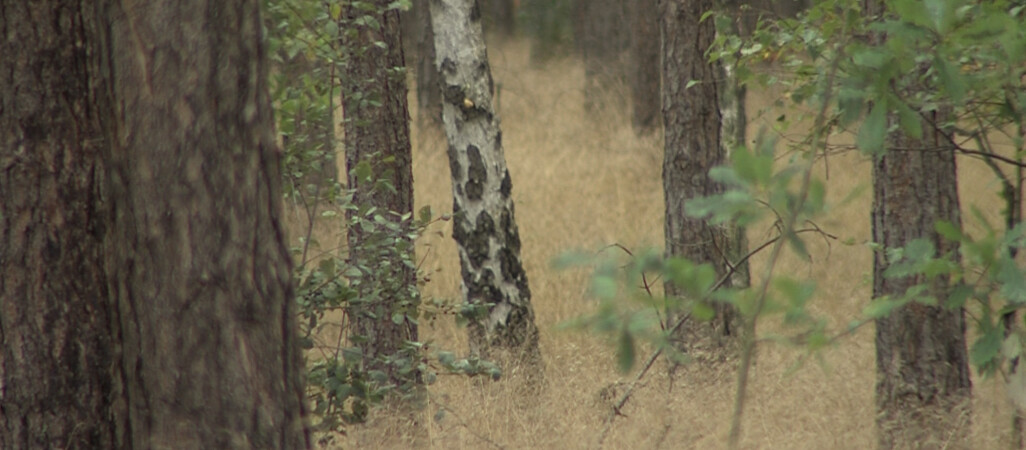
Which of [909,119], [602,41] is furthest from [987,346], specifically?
[602,41]

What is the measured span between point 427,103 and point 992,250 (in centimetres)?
1626

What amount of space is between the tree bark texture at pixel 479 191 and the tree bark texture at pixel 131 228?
5.17 m

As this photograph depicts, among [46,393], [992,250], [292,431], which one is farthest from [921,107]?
[46,393]

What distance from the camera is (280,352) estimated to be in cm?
269

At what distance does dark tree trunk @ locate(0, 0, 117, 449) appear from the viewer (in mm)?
2500

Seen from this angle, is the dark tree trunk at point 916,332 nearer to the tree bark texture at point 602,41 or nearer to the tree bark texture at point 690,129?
the tree bark texture at point 690,129

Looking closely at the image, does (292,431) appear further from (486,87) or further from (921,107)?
(486,87)

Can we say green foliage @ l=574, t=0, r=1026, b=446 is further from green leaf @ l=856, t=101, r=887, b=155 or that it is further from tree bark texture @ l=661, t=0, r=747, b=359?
tree bark texture @ l=661, t=0, r=747, b=359

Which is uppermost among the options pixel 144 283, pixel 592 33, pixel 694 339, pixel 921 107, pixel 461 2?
pixel 592 33

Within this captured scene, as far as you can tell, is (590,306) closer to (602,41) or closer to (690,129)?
(690,129)

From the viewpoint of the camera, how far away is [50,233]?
2523 mm

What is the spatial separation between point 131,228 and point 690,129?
A: 6.02m

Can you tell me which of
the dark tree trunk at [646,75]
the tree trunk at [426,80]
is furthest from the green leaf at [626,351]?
the dark tree trunk at [646,75]

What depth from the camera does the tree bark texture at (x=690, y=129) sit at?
26.3ft
